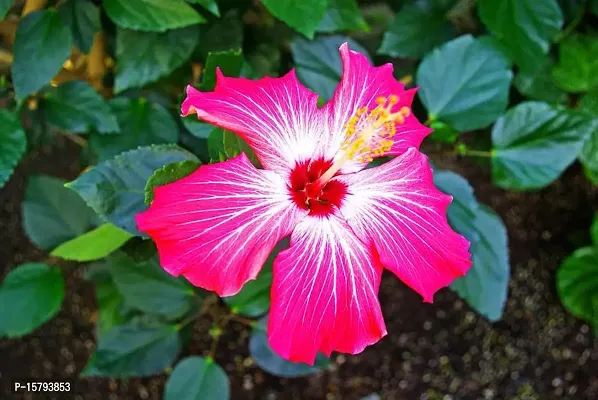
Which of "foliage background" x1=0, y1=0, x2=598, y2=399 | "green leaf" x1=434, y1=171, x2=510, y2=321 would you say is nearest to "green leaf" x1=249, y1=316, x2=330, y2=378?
"foliage background" x1=0, y1=0, x2=598, y2=399

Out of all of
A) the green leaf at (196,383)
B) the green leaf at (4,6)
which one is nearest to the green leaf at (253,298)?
the green leaf at (196,383)

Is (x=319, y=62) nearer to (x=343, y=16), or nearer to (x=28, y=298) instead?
(x=343, y=16)

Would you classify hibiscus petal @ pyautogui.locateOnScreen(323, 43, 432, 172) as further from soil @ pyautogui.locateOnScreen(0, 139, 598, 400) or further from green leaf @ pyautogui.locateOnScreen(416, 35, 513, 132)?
soil @ pyautogui.locateOnScreen(0, 139, 598, 400)

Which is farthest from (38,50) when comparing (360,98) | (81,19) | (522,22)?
(522,22)

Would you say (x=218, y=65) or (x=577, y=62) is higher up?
(x=218, y=65)

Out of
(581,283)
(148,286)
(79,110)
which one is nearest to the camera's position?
(79,110)

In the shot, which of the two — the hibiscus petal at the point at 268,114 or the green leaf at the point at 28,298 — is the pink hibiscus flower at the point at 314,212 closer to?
the hibiscus petal at the point at 268,114

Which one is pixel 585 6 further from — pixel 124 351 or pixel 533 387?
pixel 124 351
